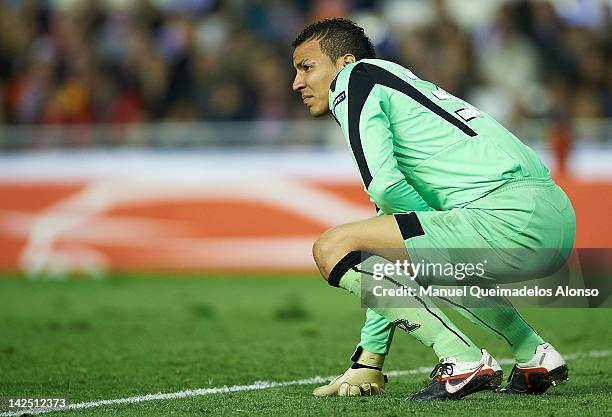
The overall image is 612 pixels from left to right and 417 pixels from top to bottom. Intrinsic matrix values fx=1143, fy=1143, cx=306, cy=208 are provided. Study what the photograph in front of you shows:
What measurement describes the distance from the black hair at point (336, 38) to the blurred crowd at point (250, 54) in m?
7.48

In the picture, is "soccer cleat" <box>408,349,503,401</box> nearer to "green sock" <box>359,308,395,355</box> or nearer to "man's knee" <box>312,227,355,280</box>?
"green sock" <box>359,308,395,355</box>

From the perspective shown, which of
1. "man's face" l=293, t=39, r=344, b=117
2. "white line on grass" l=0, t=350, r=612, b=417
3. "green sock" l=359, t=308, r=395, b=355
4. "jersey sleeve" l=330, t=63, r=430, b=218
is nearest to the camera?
"jersey sleeve" l=330, t=63, r=430, b=218

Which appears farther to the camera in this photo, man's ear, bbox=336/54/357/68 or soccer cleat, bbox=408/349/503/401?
man's ear, bbox=336/54/357/68

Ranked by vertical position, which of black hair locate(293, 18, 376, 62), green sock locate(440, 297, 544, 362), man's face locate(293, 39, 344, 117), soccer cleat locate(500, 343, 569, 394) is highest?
black hair locate(293, 18, 376, 62)

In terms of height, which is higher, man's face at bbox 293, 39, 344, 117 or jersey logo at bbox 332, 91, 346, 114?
man's face at bbox 293, 39, 344, 117

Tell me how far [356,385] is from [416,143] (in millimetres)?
1178

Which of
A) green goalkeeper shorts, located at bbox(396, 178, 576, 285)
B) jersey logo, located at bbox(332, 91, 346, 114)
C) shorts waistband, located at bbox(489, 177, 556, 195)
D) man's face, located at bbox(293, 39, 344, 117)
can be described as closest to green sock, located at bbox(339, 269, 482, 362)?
green goalkeeper shorts, located at bbox(396, 178, 576, 285)

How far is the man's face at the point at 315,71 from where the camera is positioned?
5324mm

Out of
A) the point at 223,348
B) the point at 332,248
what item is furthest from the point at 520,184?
the point at 223,348

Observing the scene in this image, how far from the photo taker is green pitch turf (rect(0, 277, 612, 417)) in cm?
496

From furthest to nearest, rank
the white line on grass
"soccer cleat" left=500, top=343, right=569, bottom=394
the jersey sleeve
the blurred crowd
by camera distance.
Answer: the blurred crowd < "soccer cleat" left=500, top=343, right=569, bottom=394 < the white line on grass < the jersey sleeve

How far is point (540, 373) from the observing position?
205 inches

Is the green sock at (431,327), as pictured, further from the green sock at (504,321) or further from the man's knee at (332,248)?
the green sock at (504,321)

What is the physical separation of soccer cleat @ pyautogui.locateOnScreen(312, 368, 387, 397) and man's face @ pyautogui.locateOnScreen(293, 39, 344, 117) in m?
1.27
